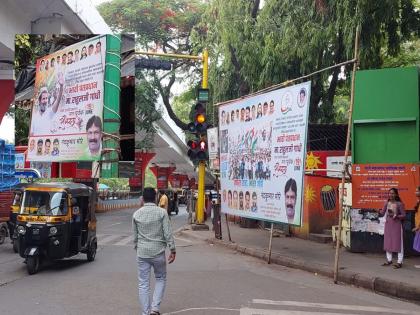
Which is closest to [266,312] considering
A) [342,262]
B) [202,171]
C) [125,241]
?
[342,262]

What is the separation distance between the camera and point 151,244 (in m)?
6.71

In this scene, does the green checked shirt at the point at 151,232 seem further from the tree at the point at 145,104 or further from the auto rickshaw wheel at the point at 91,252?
the tree at the point at 145,104

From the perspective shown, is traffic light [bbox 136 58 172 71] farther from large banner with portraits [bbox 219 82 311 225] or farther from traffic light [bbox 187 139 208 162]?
traffic light [bbox 187 139 208 162]

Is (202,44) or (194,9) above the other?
(194,9)

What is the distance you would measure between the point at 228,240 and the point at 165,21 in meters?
17.7

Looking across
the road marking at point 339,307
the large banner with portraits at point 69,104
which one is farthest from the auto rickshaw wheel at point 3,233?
the road marking at point 339,307

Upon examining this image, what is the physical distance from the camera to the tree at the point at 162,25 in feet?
99.6

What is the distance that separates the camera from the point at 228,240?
16.4m

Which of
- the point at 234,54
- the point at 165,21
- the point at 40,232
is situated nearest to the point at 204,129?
the point at 234,54

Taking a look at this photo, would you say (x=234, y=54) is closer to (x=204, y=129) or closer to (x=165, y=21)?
(x=204, y=129)

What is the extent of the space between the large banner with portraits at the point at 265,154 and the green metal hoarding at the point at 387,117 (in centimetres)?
237

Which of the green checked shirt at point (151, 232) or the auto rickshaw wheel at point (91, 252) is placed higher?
the green checked shirt at point (151, 232)

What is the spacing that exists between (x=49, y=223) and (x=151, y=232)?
4624mm

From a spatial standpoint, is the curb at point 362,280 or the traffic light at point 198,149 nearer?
the curb at point 362,280
